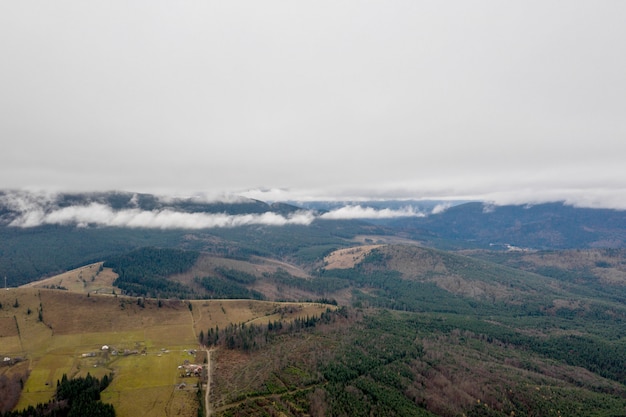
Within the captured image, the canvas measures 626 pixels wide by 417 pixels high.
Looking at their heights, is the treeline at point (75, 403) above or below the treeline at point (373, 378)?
above

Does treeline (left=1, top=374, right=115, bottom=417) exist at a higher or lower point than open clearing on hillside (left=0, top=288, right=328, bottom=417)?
higher

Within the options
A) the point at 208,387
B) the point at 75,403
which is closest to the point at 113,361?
the point at 75,403

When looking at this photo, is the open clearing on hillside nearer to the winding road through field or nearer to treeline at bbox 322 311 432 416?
the winding road through field

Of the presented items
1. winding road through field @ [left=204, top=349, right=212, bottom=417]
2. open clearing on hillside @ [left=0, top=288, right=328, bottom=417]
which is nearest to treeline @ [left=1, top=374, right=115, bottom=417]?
open clearing on hillside @ [left=0, top=288, right=328, bottom=417]

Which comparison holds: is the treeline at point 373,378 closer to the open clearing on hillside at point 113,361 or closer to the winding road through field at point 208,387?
the winding road through field at point 208,387

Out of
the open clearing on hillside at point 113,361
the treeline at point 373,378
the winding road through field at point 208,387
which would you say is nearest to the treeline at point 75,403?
the open clearing on hillside at point 113,361

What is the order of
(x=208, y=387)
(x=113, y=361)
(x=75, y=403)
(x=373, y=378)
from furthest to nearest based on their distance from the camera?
(x=113, y=361) → (x=373, y=378) → (x=208, y=387) → (x=75, y=403)

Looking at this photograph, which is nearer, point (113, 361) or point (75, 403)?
point (75, 403)

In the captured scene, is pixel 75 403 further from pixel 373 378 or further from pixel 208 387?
pixel 373 378
